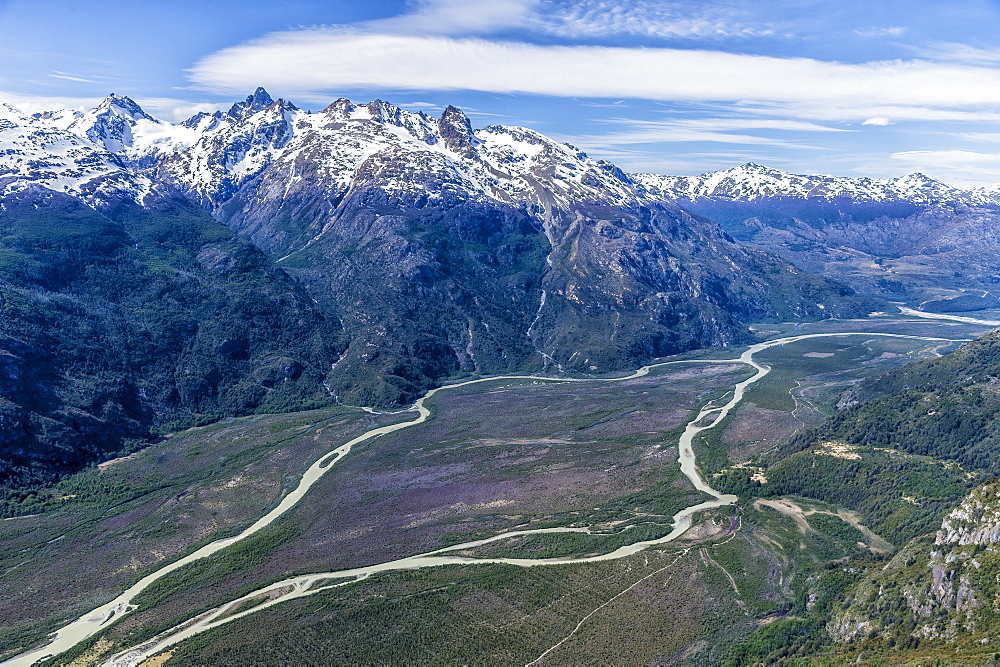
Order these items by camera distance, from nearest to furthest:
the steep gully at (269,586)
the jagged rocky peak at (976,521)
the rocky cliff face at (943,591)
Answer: the rocky cliff face at (943,591) → the jagged rocky peak at (976,521) → the steep gully at (269,586)

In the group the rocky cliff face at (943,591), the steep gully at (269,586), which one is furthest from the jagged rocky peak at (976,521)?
the steep gully at (269,586)

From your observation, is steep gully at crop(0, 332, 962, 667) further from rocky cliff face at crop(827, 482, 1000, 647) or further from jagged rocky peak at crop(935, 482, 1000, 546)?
jagged rocky peak at crop(935, 482, 1000, 546)

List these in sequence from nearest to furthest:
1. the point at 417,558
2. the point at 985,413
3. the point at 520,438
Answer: the point at 417,558 → the point at 985,413 → the point at 520,438

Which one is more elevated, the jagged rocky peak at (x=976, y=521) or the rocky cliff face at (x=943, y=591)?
the jagged rocky peak at (x=976, y=521)

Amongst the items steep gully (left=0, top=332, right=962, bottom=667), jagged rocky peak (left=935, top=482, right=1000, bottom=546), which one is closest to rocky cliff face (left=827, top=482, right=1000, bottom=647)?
jagged rocky peak (left=935, top=482, right=1000, bottom=546)

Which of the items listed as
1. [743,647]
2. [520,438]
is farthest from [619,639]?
[520,438]

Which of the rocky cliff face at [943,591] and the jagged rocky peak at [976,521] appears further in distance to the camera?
the jagged rocky peak at [976,521]

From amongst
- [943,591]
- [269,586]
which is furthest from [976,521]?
[269,586]

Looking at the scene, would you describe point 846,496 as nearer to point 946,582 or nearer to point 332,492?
point 946,582

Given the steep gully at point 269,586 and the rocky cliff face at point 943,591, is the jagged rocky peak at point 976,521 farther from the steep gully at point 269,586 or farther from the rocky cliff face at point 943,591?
the steep gully at point 269,586
